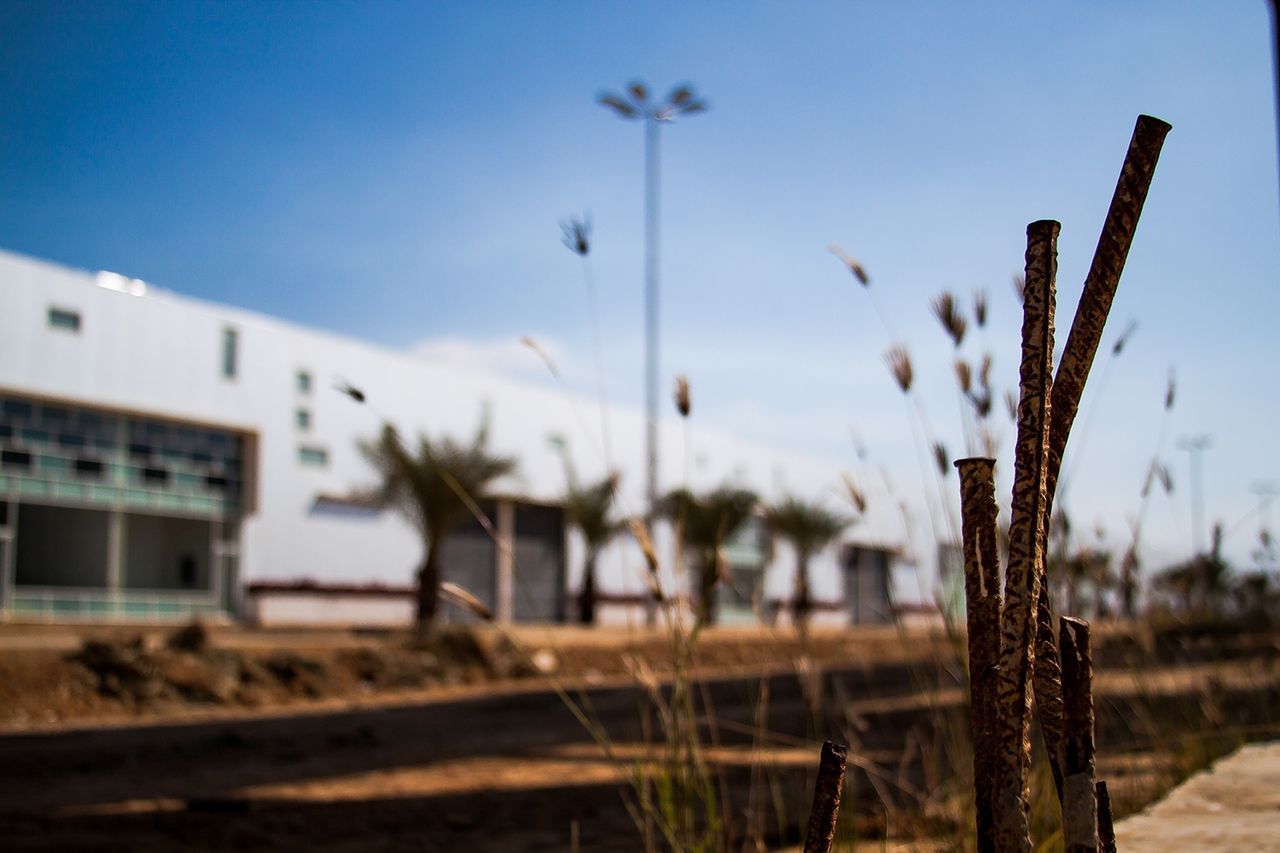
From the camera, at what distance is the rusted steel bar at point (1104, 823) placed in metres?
0.98

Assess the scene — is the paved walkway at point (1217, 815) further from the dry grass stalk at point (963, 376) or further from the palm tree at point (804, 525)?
the palm tree at point (804, 525)

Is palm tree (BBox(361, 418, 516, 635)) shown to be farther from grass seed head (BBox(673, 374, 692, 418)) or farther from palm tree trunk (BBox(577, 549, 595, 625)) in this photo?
grass seed head (BBox(673, 374, 692, 418))

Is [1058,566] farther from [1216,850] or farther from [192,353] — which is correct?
[192,353]

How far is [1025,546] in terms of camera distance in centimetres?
89

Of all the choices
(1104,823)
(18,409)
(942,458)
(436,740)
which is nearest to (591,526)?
(18,409)

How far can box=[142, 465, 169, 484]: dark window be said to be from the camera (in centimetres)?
1989

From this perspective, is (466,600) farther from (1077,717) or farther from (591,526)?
(591,526)

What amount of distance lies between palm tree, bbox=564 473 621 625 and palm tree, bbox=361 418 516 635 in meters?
6.09

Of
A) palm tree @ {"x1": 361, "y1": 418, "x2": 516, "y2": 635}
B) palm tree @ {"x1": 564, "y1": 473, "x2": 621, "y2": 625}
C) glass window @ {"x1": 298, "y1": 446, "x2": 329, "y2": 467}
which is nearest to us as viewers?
palm tree @ {"x1": 361, "y1": 418, "x2": 516, "y2": 635}

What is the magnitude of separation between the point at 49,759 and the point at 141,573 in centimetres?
1702

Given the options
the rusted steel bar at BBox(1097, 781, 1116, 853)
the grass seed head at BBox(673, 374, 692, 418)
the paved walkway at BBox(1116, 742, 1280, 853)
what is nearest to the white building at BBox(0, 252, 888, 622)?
the paved walkway at BBox(1116, 742, 1280, 853)

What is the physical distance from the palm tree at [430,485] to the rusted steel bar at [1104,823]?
15.9 metres

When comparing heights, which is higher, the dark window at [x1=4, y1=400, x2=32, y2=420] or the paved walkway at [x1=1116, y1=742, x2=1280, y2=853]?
the dark window at [x1=4, y1=400, x2=32, y2=420]

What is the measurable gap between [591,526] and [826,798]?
80.0 ft
